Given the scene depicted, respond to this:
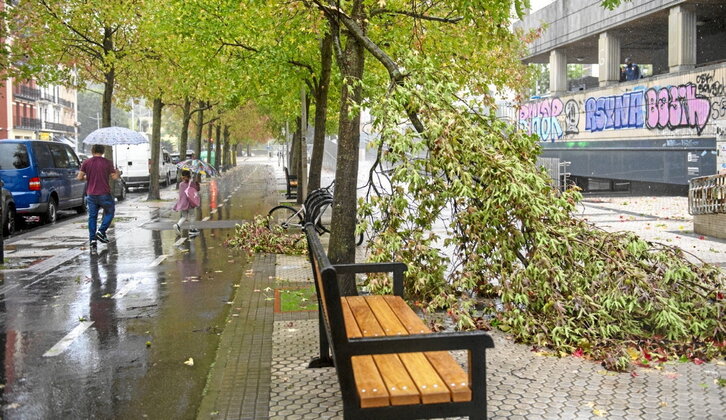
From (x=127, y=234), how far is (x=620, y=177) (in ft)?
63.5

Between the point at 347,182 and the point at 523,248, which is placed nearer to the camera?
the point at 523,248

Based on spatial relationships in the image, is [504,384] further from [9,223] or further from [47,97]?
[47,97]

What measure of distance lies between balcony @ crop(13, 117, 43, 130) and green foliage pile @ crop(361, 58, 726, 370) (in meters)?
67.7

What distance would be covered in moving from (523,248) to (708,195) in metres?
9.05

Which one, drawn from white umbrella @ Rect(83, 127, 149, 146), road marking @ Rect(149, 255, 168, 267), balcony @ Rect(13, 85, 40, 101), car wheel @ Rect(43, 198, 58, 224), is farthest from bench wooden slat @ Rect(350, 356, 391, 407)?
balcony @ Rect(13, 85, 40, 101)

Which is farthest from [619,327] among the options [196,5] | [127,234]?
[196,5]

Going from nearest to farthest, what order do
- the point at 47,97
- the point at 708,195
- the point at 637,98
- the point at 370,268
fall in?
the point at 370,268 < the point at 708,195 < the point at 637,98 < the point at 47,97

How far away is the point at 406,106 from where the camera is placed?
7.11 m

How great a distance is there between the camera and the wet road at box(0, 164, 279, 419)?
5.42m

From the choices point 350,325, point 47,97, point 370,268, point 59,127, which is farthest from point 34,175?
point 59,127

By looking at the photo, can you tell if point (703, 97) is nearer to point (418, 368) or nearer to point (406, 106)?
point (406, 106)

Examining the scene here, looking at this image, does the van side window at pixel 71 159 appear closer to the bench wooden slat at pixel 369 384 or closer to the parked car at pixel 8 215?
the parked car at pixel 8 215

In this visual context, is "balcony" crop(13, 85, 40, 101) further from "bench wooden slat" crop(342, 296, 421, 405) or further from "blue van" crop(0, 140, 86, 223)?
"bench wooden slat" crop(342, 296, 421, 405)

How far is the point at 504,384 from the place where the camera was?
548 centimetres
